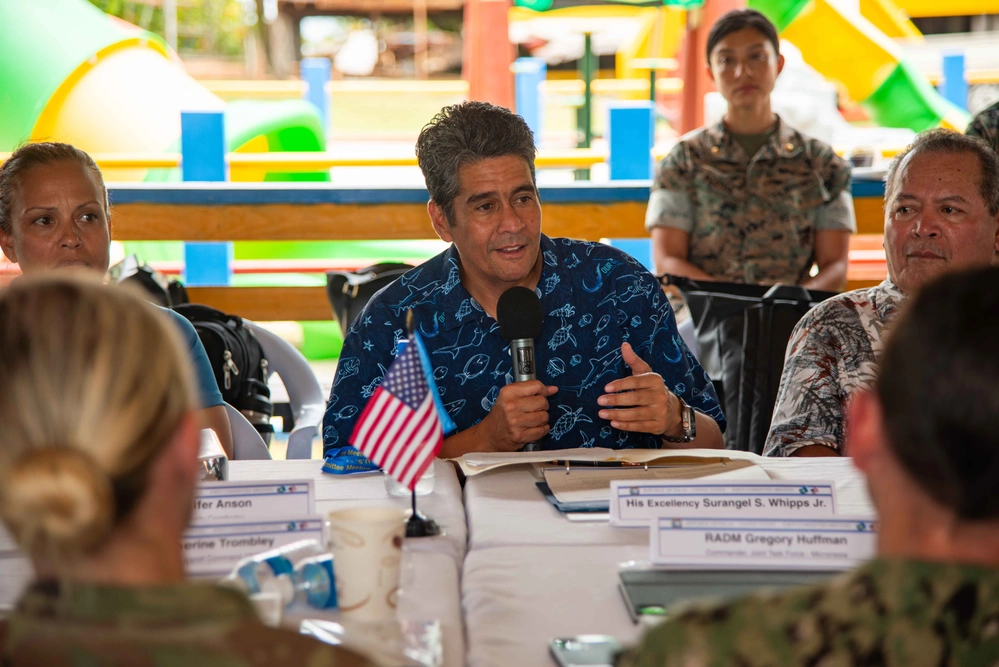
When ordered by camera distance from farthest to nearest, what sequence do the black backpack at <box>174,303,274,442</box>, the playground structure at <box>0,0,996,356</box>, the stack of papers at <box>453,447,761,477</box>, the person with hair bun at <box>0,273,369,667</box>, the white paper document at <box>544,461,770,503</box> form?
the playground structure at <box>0,0,996,356</box>, the black backpack at <box>174,303,274,442</box>, the stack of papers at <box>453,447,761,477</box>, the white paper document at <box>544,461,770,503</box>, the person with hair bun at <box>0,273,369,667</box>

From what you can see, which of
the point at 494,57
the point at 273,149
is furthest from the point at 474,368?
the point at 494,57

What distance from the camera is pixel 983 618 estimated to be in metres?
0.73

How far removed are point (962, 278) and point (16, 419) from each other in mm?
669

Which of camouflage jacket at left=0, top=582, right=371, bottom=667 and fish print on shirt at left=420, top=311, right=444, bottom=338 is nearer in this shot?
camouflage jacket at left=0, top=582, right=371, bottom=667

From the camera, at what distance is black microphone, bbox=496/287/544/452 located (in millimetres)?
1740

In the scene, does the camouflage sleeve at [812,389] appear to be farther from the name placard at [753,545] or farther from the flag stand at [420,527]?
the flag stand at [420,527]

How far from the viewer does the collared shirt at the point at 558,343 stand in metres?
2.04

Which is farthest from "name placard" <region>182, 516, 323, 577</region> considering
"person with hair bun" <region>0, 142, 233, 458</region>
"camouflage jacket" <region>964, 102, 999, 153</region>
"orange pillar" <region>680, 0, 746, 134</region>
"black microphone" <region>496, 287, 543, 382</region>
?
"orange pillar" <region>680, 0, 746, 134</region>

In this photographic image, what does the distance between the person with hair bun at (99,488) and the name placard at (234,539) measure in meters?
0.46

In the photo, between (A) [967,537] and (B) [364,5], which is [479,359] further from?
(B) [364,5]

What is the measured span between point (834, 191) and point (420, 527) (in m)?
2.52

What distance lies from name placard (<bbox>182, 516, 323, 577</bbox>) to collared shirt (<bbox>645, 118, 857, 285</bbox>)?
8.02ft

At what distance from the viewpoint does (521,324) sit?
5.72ft

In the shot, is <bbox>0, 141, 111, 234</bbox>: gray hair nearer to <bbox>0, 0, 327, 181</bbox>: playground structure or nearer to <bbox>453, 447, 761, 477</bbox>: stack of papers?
<bbox>453, 447, 761, 477</bbox>: stack of papers
